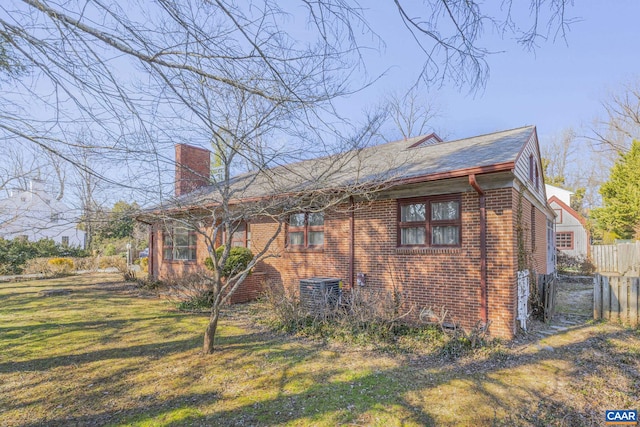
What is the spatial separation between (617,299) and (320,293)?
259 inches

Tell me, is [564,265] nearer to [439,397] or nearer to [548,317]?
[548,317]

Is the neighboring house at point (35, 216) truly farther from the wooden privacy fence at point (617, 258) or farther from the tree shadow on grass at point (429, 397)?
the wooden privacy fence at point (617, 258)

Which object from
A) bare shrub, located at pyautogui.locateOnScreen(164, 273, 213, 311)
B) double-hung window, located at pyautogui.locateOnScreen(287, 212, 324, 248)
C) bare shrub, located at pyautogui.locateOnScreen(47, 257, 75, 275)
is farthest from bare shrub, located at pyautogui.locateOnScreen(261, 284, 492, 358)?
bare shrub, located at pyautogui.locateOnScreen(47, 257, 75, 275)

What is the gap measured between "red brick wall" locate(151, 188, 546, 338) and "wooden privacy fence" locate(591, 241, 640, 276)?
12199 millimetres

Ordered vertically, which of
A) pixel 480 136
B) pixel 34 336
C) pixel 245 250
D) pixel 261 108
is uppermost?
pixel 480 136

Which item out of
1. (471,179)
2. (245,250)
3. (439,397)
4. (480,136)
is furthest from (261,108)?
(480,136)

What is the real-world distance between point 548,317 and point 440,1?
7979 mm

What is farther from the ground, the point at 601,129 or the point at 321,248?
the point at 601,129

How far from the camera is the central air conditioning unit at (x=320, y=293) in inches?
291

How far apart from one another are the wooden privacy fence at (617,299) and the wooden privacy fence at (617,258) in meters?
10.9

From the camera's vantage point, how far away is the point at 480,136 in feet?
31.3

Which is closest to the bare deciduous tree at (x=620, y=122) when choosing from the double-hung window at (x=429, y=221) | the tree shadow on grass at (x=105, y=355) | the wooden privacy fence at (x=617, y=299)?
the wooden privacy fence at (x=617, y=299)

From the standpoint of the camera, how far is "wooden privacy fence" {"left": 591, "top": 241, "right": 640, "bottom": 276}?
16094mm

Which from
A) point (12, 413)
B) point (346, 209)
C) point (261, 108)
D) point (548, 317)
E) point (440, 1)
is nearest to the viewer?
point (440, 1)
